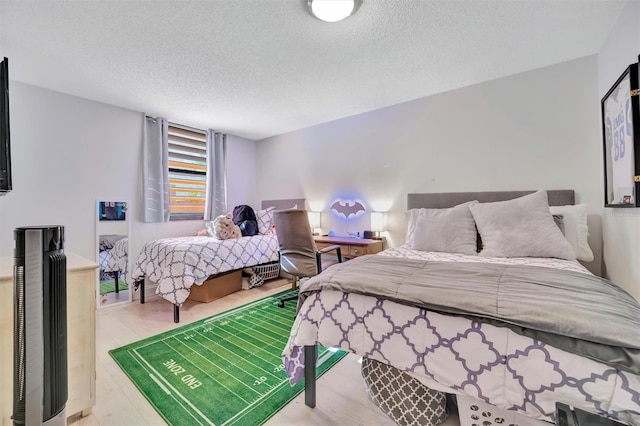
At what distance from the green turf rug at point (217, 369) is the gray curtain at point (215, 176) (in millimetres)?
2011

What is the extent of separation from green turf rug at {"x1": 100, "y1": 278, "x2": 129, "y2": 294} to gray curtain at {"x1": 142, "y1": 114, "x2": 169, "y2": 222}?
0.82 m

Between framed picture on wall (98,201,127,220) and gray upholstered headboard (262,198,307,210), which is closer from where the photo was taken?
framed picture on wall (98,201,127,220)

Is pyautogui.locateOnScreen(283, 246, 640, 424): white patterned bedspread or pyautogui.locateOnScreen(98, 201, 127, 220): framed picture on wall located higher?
pyautogui.locateOnScreen(98, 201, 127, 220): framed picture on wall

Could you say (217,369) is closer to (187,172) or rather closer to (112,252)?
(112,252)

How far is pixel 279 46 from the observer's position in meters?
2.05

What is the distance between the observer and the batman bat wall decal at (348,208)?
365 centimetres

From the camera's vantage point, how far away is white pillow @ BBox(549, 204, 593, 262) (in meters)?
2.01

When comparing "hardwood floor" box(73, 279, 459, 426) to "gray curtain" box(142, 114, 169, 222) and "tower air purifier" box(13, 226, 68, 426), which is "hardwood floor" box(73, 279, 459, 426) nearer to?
"tower air purifier" box(13, 226, 68, 426)

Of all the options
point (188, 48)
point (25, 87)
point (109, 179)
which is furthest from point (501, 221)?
point (25, 87)

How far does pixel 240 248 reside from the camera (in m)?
3.23

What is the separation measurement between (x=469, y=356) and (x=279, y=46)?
7.57ft

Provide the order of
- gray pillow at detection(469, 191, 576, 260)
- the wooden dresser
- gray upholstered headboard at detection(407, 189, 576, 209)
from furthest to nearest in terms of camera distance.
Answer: gray upholstered headboard at detection(407, 189, 576, 209) → gray pillow at detection(469, 191, 576, 260) → the wooden dresser

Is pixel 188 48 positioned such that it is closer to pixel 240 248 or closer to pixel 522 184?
pixel 240 248

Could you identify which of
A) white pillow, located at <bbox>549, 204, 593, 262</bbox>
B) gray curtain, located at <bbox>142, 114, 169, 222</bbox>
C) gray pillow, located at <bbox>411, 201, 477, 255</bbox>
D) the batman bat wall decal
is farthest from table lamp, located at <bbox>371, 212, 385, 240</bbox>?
gray curtain, located at <bbox>142, 114, 169, 222</bbox>
